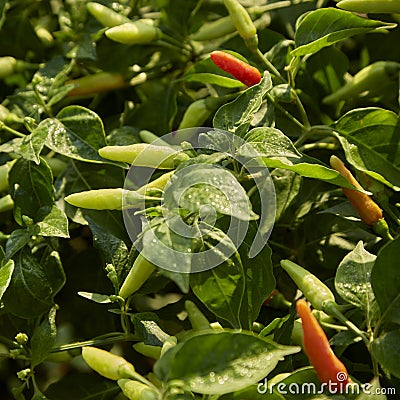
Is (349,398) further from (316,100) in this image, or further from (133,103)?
(133,103)

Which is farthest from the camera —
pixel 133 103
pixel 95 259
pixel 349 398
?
pixel 133 103

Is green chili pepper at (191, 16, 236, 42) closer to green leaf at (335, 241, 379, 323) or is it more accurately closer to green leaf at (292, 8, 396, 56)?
green leaf at (292, 8, 396, 56)

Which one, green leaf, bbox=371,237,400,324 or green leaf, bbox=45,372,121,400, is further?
green leaf, bbox=45,372,121,400

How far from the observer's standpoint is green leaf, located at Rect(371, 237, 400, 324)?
2.06 feet

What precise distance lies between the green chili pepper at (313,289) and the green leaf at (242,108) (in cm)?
14

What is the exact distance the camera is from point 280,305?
855 mm

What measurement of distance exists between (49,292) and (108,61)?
15.0 inches

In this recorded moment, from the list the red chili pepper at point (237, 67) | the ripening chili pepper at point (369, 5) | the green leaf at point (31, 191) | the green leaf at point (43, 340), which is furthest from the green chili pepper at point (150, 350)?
the ripening chili pepper at point (369, 5)

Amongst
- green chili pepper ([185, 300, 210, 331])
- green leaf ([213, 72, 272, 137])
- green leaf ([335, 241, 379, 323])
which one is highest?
green leaf ([213, 72, 272, 137])

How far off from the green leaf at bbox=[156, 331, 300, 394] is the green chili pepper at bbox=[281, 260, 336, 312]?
11cm

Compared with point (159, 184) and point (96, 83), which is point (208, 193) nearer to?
point (159, 184)

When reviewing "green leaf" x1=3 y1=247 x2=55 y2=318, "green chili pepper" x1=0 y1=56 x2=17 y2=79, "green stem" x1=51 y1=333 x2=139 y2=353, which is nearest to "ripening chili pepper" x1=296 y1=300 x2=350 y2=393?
"green stem" x1=51 y1=333 x2=139 y2=353

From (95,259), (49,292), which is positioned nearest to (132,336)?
(49,292)

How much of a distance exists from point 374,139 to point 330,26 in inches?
5.4
